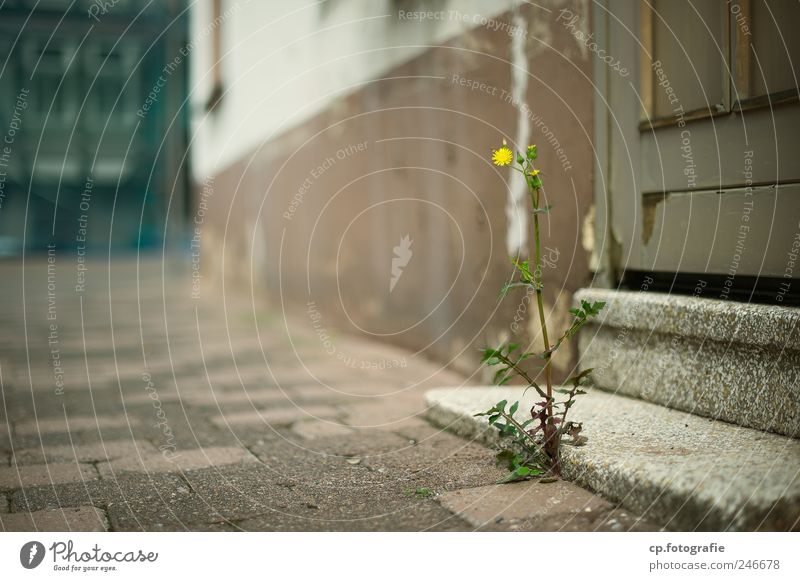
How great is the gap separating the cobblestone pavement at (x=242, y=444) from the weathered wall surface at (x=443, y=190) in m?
0.27

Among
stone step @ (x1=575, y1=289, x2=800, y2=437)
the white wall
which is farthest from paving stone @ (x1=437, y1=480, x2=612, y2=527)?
the white wall

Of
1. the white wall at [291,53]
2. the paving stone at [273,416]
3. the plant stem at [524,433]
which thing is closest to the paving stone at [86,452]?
the paving stone at [273,416]

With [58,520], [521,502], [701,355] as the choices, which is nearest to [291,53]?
[701,355]

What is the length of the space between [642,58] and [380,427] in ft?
4.52

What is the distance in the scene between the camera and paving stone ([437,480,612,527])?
1704 millimetres

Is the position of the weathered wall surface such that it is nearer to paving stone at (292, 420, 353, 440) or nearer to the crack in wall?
the crack in wall

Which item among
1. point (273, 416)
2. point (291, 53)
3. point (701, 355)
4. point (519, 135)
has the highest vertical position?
point (291, 53)

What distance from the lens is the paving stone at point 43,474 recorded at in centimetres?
214

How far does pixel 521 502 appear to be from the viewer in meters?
1.78

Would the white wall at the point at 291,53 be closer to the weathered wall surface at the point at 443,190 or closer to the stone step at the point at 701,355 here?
the weathered wall surface at the point at 443,190

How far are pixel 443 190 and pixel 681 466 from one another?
218 cm

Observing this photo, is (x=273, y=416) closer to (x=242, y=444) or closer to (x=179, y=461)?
(x=242, y=444)
